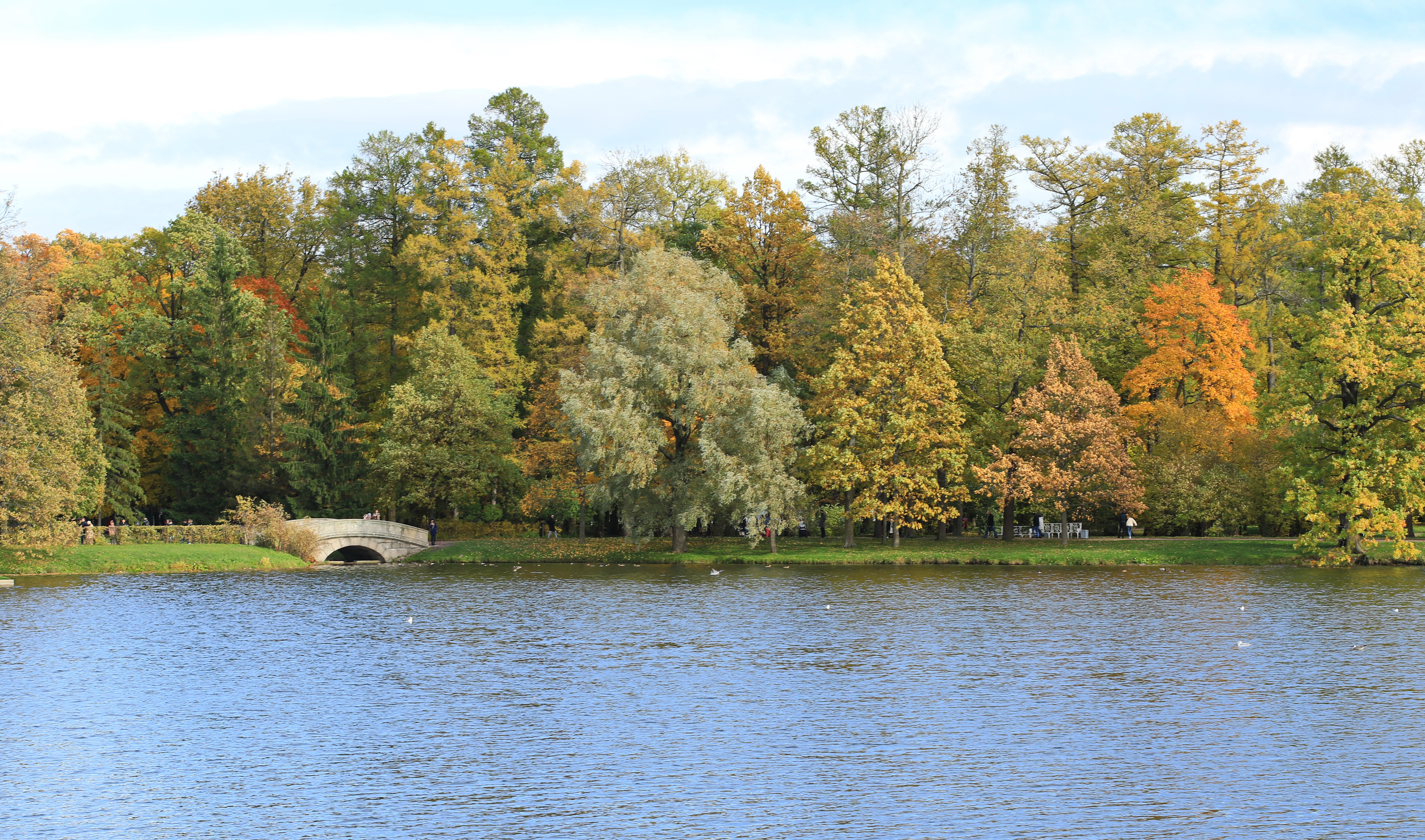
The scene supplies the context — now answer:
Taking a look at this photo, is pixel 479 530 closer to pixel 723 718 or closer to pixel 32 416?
pixel 32 416

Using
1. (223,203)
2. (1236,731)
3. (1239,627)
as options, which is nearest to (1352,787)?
(1236,731)

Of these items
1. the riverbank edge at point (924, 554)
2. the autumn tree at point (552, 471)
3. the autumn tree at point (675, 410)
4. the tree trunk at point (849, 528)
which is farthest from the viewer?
the autumn tree at point (552, 471)

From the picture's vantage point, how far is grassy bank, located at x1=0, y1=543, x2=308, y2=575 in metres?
57.0

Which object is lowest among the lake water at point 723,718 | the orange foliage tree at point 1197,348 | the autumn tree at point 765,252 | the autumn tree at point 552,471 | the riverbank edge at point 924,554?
the lake water at point 723,718

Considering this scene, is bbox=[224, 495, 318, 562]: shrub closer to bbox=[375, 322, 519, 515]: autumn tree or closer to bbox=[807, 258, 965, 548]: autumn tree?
bbox=[375, 322, 519, 515]: autumn tree

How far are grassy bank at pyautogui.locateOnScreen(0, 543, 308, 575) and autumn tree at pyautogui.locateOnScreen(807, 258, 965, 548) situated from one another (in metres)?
29.3

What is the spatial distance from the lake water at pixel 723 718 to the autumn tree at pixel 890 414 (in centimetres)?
1722

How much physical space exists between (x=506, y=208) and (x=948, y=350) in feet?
105

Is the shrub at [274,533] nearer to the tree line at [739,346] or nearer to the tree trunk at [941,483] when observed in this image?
the tree line at [739,346]

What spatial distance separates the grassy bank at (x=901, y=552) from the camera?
59094 millimetres

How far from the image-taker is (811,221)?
7719cm

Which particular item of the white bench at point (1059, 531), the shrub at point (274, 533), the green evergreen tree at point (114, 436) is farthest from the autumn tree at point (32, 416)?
the white bench at point (1059, 531)

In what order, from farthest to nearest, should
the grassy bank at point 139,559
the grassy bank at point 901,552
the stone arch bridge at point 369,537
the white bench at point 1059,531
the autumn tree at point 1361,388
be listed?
the white bench at point 1059,531
the stone arch bridge at point 369,537
the grassy bank at point 901,552
the grassy bank at point 139,559
the autumn tree at point 1361,388

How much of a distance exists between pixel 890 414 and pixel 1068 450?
9225mm
